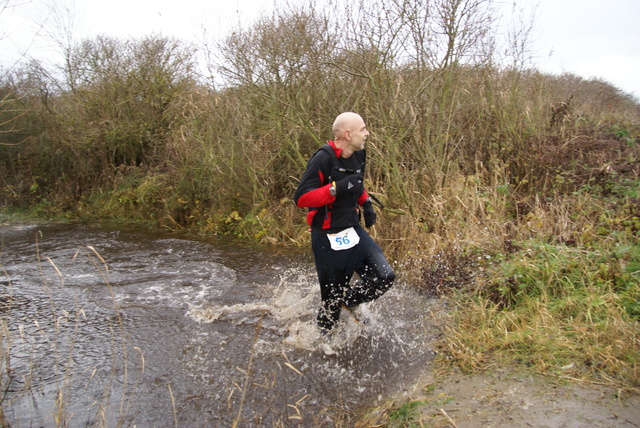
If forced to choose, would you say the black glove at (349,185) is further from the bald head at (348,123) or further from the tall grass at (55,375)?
the tall grass at (55,375)

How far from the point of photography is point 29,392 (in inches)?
149

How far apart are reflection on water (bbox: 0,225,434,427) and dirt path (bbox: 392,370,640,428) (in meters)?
0.50

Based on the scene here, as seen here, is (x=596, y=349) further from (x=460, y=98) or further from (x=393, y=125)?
(x=460, y=98)

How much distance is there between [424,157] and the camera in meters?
7.75

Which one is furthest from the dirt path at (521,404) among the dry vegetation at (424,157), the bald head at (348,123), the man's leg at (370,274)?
the bald head at (348,123)

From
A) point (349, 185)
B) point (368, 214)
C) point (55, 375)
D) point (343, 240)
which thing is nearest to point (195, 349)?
point (55, 375)

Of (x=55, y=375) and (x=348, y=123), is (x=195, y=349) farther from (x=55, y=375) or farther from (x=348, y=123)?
(x=348, y=123)

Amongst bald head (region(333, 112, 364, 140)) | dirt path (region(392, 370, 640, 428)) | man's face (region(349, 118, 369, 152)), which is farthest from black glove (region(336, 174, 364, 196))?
dirt path (region(392, 370, 640, 428))

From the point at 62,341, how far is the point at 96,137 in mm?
11652

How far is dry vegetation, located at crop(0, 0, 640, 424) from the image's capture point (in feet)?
14.1

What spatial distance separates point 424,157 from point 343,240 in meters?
4.15

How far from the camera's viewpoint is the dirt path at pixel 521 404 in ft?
9.43

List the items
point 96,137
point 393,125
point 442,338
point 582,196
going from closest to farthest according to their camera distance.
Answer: point 442,338
point 582,196
point 393,125
point 96,137

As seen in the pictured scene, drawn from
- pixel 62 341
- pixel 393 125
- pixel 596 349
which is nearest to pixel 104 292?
pixel 62 341
